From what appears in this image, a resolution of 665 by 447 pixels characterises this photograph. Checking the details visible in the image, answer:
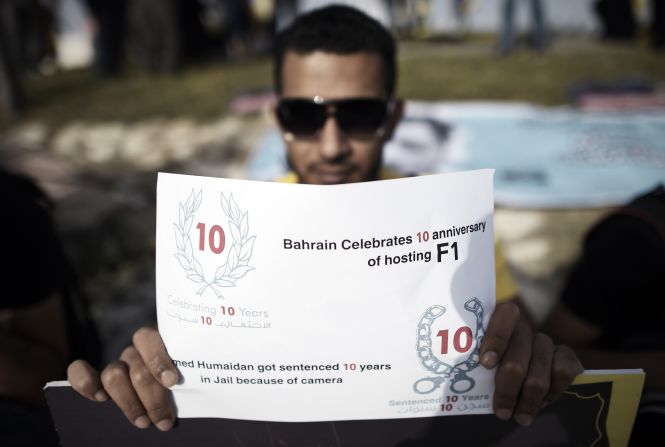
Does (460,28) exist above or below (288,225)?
above

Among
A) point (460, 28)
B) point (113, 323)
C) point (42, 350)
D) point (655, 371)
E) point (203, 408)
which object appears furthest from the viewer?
point (460, 28)

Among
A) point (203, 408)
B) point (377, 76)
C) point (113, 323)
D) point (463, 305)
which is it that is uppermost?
point (377, 76)

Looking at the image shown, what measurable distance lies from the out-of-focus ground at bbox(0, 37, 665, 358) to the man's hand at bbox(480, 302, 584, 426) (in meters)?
1.80

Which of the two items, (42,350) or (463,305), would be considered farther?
(42,350)

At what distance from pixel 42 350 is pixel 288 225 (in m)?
0.91

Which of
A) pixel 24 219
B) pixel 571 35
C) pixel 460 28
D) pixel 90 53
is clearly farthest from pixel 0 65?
pixel 571 35

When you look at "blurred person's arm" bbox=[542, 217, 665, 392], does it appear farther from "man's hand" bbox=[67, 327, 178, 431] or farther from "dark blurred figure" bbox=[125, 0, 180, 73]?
"dark blurred figure" bbox=[125, 0, 180, 73]

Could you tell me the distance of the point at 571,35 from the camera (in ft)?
28.4

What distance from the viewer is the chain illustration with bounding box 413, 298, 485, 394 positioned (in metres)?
0.77

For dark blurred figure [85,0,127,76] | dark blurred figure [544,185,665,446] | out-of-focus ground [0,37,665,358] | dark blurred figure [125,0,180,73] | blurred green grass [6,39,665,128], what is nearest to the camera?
dark blurred figure [544,185,665,446]

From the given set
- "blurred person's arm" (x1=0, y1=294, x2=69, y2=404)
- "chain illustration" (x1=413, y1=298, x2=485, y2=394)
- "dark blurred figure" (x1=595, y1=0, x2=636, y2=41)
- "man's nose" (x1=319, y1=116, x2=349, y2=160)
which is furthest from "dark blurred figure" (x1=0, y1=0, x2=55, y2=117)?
"dark blurred figure" (x1=595, y1=0, x2=636, y2=41)

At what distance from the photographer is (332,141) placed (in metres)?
1.45

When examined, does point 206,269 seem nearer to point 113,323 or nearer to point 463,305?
point 463,305

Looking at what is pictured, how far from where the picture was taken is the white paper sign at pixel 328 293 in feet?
2.35
